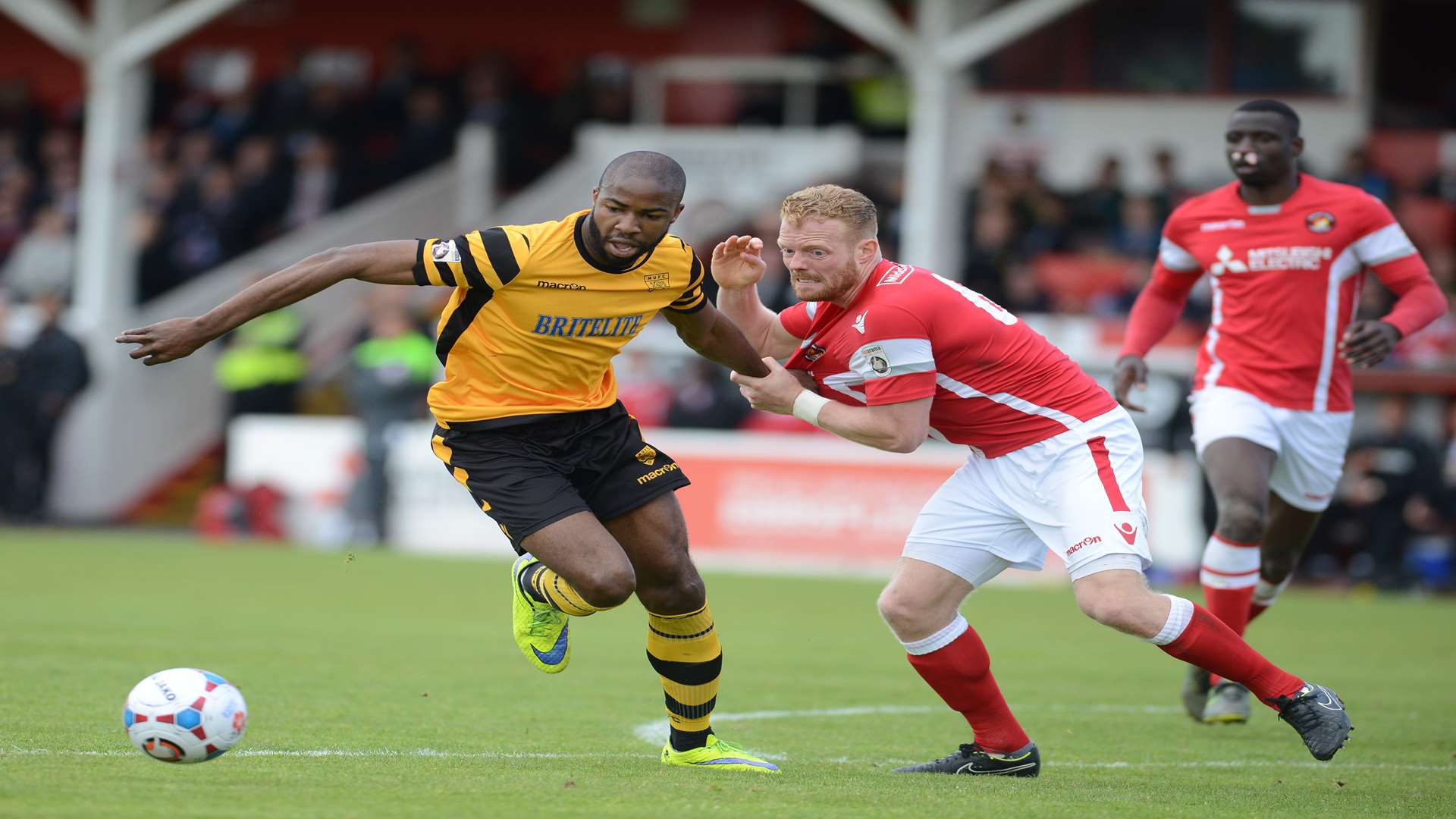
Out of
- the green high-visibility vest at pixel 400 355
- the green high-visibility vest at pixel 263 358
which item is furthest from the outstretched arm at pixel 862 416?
the green high-visibility vest at pixel 263 358

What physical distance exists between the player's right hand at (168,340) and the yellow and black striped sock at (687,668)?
1845 mm

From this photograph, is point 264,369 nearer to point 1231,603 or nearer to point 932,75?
point 932,75

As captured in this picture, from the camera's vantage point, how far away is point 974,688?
20.9 ft

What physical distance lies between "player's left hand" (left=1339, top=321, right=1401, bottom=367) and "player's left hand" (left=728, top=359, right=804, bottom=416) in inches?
101

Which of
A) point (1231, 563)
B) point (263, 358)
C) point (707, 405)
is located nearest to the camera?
point (1231, 563)

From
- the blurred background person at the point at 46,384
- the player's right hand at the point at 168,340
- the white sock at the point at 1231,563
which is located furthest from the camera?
the blurred background person at the point at 46,384

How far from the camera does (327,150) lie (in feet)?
74.0

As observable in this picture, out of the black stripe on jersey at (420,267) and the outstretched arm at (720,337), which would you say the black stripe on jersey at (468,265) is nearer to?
the black stripe on jersey at (420,267)

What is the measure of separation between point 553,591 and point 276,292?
4.82 feet

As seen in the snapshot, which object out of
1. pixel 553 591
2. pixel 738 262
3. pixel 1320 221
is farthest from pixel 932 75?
pixel 553 591

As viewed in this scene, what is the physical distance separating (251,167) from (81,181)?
2.20 metres

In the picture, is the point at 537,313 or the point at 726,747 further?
the point at 726,747

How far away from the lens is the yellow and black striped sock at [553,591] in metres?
6.30

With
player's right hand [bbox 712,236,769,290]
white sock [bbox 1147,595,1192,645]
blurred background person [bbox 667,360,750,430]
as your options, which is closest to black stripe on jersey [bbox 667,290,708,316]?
player's right hand [bbox 712,236,769,290]
